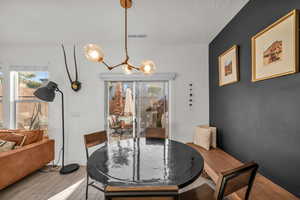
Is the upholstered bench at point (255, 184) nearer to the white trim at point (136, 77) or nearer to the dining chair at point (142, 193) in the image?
the dining chair at point (142, 193)

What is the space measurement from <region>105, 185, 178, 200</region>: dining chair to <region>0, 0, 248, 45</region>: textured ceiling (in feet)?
6.34

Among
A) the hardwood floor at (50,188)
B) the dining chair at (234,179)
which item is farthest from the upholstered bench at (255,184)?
the hardwood floor at (50,188)

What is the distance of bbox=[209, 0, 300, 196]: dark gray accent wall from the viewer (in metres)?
1.16

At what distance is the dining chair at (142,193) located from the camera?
0.61m

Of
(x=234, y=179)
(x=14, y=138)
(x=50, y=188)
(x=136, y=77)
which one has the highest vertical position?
(x=136, y=77)

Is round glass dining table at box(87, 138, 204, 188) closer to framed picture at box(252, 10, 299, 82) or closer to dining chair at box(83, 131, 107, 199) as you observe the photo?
dining chair at box(83, 131, 107, 199)

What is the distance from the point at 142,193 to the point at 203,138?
1990 millimetres

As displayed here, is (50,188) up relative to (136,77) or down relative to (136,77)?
down

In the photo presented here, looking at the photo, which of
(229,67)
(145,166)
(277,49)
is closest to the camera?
(145,166)

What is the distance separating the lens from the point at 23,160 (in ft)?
7.04

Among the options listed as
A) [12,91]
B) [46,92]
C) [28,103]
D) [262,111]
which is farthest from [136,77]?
[12,91]

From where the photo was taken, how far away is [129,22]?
6.88 ft

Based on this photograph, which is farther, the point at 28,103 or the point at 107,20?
the point at 28,103

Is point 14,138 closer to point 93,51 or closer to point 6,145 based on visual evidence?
point 6,145
